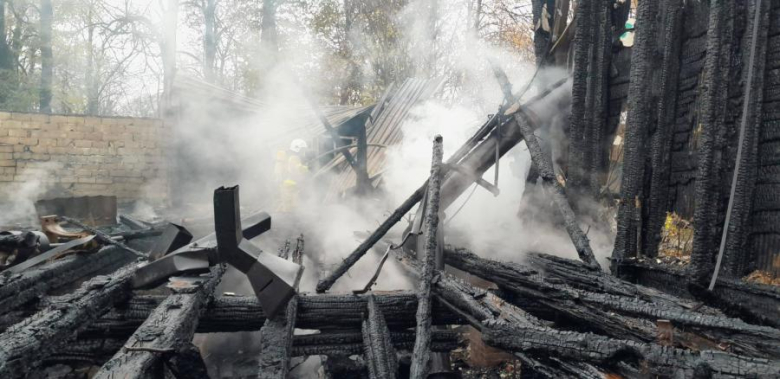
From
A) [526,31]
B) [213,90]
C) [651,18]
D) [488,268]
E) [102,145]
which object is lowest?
[488,268]

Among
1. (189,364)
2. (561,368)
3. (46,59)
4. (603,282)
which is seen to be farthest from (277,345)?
(46,59)

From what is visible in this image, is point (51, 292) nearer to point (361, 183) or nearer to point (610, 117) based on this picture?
point (610, 117)

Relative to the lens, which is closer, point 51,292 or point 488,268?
point 51,292

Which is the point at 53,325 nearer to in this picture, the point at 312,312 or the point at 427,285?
the point at 312,312

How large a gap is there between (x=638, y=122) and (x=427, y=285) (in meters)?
2.93

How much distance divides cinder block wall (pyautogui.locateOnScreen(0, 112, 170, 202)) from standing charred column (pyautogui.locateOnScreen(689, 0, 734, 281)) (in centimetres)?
1380

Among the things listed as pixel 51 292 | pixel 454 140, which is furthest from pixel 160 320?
pixel 454 140

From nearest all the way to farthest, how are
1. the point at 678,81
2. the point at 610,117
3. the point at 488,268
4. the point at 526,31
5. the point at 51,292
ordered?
the point at 51,292 → the point at 488,268 → the point at 678,81 → the point at 610,117 → the point at 526,31

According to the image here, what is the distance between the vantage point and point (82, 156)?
13750mm

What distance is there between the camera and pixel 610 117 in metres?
6.04

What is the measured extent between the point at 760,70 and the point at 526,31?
2414 centimetres

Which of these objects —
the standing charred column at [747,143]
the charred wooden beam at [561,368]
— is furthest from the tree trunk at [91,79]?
the charred wooden beam at [561,368]

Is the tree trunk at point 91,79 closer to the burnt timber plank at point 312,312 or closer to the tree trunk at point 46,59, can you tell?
the tree trunk at point 46,59

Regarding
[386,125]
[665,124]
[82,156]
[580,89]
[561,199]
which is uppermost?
[386,125]
